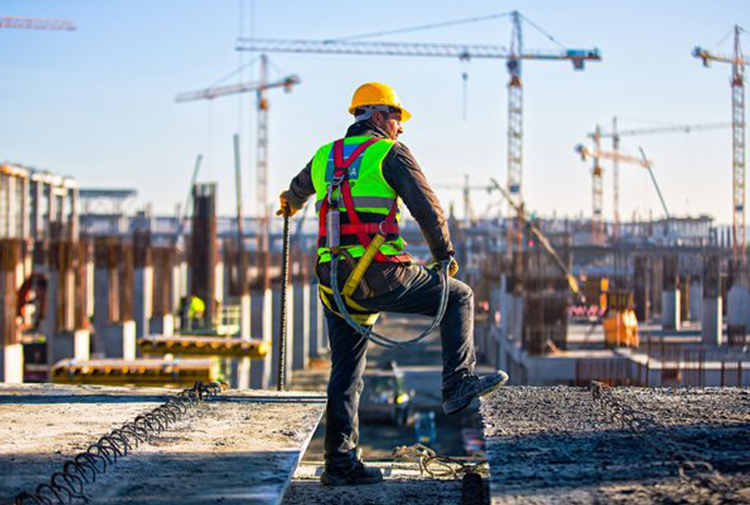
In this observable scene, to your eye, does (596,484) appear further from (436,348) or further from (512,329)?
(436,348)

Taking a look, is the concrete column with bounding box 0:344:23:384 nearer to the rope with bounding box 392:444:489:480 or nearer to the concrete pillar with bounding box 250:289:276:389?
the concrete pillar with bounding box 250:289:276:389

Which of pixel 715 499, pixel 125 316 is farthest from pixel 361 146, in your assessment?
pixel 125 316

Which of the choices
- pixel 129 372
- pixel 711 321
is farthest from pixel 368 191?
pixel 711 321

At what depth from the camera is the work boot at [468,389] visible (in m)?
5.02

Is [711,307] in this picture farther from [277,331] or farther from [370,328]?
[370,328]

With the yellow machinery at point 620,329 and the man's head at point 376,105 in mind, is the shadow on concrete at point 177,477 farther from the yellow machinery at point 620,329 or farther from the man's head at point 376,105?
the yellow machinery at point 620,329

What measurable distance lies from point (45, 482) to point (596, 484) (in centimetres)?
196

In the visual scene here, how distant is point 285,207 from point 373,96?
0.96 meters

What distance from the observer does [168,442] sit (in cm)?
482

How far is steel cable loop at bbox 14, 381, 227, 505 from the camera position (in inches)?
154

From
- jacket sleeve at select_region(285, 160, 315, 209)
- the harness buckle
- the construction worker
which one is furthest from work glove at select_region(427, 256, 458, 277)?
jacket sleeve at select_region(285, 160, 315, 209)

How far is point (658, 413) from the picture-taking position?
5.25m

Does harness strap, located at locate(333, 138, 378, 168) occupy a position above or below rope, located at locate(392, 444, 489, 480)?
above

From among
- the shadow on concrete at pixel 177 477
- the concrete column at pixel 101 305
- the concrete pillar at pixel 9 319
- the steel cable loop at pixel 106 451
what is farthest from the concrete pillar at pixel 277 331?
the shadow on concrete at pixel 177 477
